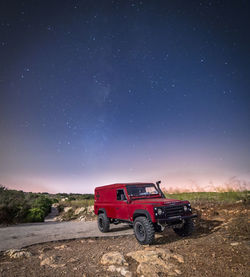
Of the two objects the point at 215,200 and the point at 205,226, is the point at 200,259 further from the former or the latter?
the point at 215,200

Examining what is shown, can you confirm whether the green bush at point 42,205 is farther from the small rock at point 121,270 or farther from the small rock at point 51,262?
the small rock at point 121,270

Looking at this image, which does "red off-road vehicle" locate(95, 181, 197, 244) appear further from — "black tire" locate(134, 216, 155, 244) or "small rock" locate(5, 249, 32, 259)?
"small rock" locate(5, 249, 32, 259)

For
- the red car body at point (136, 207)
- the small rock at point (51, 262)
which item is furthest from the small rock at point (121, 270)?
the red car body at point (136, 207)

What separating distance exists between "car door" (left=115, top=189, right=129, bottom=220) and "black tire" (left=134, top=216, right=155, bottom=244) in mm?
744

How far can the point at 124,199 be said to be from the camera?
7344 millimetres

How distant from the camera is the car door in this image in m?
7.07

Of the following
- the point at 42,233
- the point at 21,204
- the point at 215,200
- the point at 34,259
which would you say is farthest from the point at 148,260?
the point at 21,204

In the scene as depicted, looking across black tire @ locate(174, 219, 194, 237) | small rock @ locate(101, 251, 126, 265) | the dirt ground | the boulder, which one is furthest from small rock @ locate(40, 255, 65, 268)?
black tire @ locate(174, 219, 194, 237)

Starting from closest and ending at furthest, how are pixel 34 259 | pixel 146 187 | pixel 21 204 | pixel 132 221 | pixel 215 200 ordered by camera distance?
pixel 34 259
pixel 132 221
pixel 146 187
pixel 215 200
pixel 21 204

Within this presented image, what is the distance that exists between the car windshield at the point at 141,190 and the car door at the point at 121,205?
0.97ft

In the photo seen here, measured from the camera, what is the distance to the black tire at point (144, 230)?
5784mm

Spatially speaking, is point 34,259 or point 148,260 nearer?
point 148,260

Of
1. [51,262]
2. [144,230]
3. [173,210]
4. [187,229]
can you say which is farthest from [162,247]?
[51,262]

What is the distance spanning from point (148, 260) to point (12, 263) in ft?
10.2
